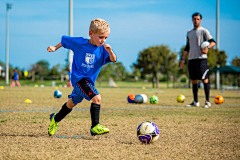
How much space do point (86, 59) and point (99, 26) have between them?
655mm

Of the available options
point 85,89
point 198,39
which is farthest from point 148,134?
point 198,39

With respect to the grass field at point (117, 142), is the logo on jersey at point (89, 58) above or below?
above

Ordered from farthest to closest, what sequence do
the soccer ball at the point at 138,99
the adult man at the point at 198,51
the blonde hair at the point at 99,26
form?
the soccer ball at the point at 138,99 < the adult man at the point at 198,51 < the blonde hair at the point at 99,26

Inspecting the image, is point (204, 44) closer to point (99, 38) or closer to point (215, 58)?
point (99, 38)

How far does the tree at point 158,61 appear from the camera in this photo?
42534mm

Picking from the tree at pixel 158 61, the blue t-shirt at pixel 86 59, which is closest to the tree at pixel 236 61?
the tree at pixel 158 61

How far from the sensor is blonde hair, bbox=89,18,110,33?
13.4ft

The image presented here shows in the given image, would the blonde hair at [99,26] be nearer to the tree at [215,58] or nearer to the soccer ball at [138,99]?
the soccer ball at [138,99]

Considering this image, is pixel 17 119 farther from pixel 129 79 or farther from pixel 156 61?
pixel 129 79

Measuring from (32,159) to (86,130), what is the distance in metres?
1.97

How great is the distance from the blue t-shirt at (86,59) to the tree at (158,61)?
38.3 meters

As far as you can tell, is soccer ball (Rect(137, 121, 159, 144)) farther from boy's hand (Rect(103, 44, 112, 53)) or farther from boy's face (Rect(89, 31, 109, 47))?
boy's face (Rect(89, 31, 109, 47))

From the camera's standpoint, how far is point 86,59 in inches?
175

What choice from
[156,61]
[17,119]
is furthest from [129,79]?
[17,119]
